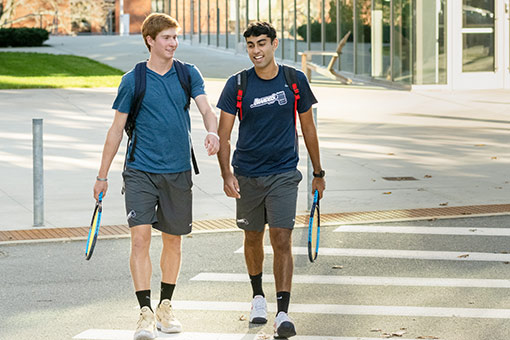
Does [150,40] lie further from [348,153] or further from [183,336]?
[348,153]

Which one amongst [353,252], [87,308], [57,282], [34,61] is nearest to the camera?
[87,308]

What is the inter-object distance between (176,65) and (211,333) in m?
1.65

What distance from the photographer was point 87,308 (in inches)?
267

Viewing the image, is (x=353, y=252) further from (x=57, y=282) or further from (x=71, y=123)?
(x=71, y=123)

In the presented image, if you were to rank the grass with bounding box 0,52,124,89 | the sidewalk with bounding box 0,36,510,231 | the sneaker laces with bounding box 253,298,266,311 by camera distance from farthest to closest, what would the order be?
the grass with bounding box 0,52,124,89
the sidewalk with bounding box 0,36,510,231
the sneaker laces with bounding box 253,298,266,311

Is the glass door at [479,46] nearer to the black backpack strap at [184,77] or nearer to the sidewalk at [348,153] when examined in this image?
the sidewalk at [348,153]

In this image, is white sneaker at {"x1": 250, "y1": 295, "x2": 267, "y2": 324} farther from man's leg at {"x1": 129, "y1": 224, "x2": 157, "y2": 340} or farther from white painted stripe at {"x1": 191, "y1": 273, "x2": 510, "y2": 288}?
white painted stripe at {"x1": 191, "y1": 273, "x2": 510, "y2": 288}

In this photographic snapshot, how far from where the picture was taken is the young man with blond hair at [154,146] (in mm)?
5992

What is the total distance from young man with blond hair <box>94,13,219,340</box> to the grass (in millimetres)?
19954

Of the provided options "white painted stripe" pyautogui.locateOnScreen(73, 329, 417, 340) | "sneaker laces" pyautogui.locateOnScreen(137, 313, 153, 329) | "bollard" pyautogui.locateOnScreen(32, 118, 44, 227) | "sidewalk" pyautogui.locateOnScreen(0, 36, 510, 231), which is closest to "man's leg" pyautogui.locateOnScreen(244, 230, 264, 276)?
"white painted stripe" pyautogui.locateOnScreen(73, 329, 417, 340)

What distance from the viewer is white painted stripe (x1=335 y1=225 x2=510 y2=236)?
9391 millimetres

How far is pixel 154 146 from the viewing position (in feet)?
19.8

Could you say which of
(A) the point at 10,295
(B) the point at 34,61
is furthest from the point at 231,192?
(B) the point at 34,61

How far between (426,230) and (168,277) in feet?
12.7
